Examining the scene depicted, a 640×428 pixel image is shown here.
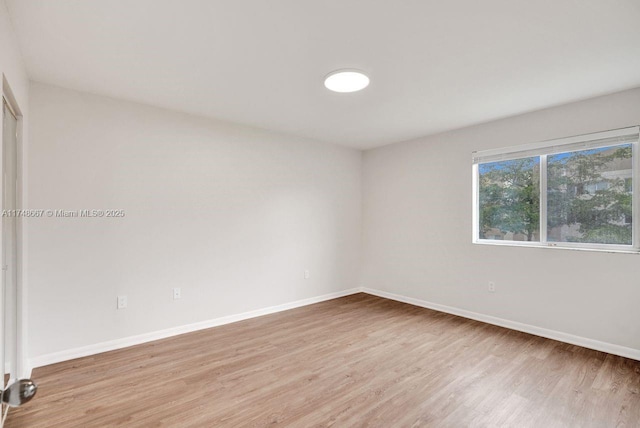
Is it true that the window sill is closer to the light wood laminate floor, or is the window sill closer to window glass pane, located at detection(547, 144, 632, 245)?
window glass pane, located at detection(547, 144, 632, 245)

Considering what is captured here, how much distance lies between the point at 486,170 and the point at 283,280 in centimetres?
303

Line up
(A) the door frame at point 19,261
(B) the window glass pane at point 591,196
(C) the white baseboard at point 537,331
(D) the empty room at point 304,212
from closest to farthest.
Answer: (D) the empty room at point 304,212
(A) the door frame at point 19,261
(C) the white baseboard at point 537,331
(B) the window glass pane at point 591,196

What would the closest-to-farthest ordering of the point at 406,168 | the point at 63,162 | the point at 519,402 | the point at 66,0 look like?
1. the point at 66,0
2. the point at 519,402
3. the point at 63,162
4. the point at 406,168

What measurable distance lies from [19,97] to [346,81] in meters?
2.41

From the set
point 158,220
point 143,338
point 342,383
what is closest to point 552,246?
point 342,383

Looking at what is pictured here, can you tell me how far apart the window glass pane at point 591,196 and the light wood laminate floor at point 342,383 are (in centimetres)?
115

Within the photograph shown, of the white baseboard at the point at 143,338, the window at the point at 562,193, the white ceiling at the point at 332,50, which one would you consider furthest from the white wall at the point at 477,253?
the white baseboard at the point at 143,338

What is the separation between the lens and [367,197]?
17.0 ft

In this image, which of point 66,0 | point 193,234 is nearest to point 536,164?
point 193,234

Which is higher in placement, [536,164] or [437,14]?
[437,14]

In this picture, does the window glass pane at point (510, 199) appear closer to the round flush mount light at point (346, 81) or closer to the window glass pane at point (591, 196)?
the window glass pane at point (591, 196)

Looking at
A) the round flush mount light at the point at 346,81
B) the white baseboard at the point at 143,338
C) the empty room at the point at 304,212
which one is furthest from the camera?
the white baseboard at the point at 143,338

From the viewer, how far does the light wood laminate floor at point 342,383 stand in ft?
6.33

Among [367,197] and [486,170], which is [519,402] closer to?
[486,170]
